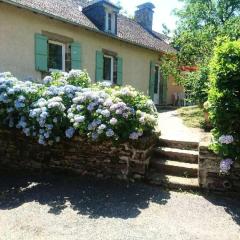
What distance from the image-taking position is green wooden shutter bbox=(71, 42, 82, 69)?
11.6 m

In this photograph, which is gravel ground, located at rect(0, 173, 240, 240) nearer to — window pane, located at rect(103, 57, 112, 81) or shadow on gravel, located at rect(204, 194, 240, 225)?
shadow on gravel, located at rect(204, 194, 240, 225)

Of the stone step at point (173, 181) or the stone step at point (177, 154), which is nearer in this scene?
the stone step at point (173, 181)

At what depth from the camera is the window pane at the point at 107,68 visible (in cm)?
1382

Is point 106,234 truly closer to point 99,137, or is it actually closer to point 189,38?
point 99,137

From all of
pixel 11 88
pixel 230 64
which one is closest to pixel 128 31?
pixel 11 88

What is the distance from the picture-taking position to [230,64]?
4.97m

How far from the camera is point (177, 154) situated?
6.00 m

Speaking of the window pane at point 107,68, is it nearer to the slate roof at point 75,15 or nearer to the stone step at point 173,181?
the slate roof at point 75,15

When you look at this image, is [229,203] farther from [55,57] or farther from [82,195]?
[55,57]

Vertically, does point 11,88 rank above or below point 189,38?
below

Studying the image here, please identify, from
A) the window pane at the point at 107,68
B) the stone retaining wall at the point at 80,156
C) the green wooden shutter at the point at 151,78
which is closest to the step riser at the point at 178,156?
the stone retaining wall at the point at 80,156

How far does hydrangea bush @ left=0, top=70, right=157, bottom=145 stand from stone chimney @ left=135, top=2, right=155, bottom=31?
1489 centimetres

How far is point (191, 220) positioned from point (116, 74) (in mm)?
10380

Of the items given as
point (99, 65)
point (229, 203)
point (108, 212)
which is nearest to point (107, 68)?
point (99, 65)
